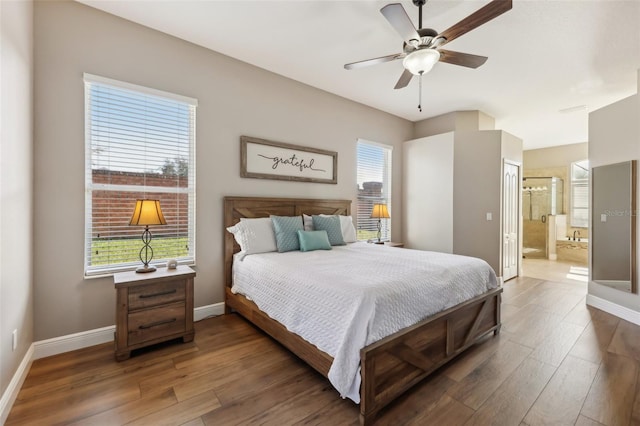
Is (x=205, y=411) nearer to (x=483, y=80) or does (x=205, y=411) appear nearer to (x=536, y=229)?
(x=483, y=80)

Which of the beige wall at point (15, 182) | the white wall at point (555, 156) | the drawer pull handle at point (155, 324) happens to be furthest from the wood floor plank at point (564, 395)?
the white wall at point (555, 156)

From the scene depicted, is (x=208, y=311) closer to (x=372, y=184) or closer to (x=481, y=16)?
(x=372, y=184)

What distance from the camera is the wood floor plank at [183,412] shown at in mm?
1651

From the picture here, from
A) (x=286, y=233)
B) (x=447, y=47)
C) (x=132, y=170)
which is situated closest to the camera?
(x=132, y=170)

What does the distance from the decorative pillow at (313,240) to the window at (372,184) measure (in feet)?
5.25

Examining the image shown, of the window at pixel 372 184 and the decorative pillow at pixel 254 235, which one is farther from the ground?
the window at pixel 372 184

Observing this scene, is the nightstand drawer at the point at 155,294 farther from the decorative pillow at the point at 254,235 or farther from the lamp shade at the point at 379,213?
the lamp shade at the point at 379,213

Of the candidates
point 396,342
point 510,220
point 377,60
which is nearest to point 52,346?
point 396,342

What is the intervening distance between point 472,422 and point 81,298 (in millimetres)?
3186

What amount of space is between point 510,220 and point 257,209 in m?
4.43

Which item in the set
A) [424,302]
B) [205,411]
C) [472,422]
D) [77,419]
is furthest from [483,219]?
[77,419]

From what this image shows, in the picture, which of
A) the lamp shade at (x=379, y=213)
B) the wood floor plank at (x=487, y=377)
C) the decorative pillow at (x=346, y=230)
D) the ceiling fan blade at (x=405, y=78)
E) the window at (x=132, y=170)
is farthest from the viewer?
the lamp shade at (x=379, y=213)

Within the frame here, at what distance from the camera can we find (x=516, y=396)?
1.89 meters

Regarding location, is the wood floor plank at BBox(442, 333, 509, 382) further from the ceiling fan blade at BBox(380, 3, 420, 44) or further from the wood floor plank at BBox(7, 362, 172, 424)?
the ceiling fan blade at BBox(380, 3, 420, 44)
